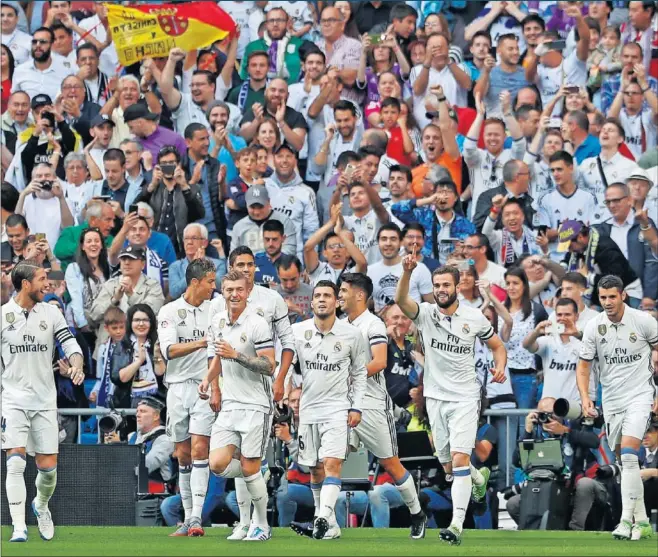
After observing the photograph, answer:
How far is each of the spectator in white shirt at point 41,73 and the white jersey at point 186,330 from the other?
8.39m

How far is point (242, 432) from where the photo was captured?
14.6m

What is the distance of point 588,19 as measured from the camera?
23.3 metres

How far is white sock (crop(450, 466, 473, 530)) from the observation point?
47.9 feet

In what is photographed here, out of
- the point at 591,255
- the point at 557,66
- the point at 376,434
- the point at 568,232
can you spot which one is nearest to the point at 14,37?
the point at 557,66

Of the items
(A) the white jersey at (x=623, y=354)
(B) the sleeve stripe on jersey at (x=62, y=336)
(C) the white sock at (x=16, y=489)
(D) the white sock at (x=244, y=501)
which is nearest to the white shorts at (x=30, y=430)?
(C) the white sock at (x=16, y=489)

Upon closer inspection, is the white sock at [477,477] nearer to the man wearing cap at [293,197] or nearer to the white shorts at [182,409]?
the white shorts at [182,409]

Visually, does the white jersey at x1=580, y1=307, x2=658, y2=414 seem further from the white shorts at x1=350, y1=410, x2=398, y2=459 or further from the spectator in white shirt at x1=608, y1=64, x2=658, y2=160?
the spectator in white shirt at x1=608, y1=64, x2=658, y2=160

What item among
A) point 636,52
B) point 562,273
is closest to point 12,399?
point 562,273

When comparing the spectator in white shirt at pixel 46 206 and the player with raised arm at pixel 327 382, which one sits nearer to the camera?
the player with raised arm at pixel 327 382

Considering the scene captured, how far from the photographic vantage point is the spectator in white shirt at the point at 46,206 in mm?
20656

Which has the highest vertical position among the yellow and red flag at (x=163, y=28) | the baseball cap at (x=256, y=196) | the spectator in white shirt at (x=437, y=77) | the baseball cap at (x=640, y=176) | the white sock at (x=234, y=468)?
the yellow and red flag at (x=163, y=28)

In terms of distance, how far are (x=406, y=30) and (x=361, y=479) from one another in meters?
8.92

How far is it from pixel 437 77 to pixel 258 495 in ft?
31.5

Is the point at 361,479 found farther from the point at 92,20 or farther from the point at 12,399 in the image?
the point at 92,20
